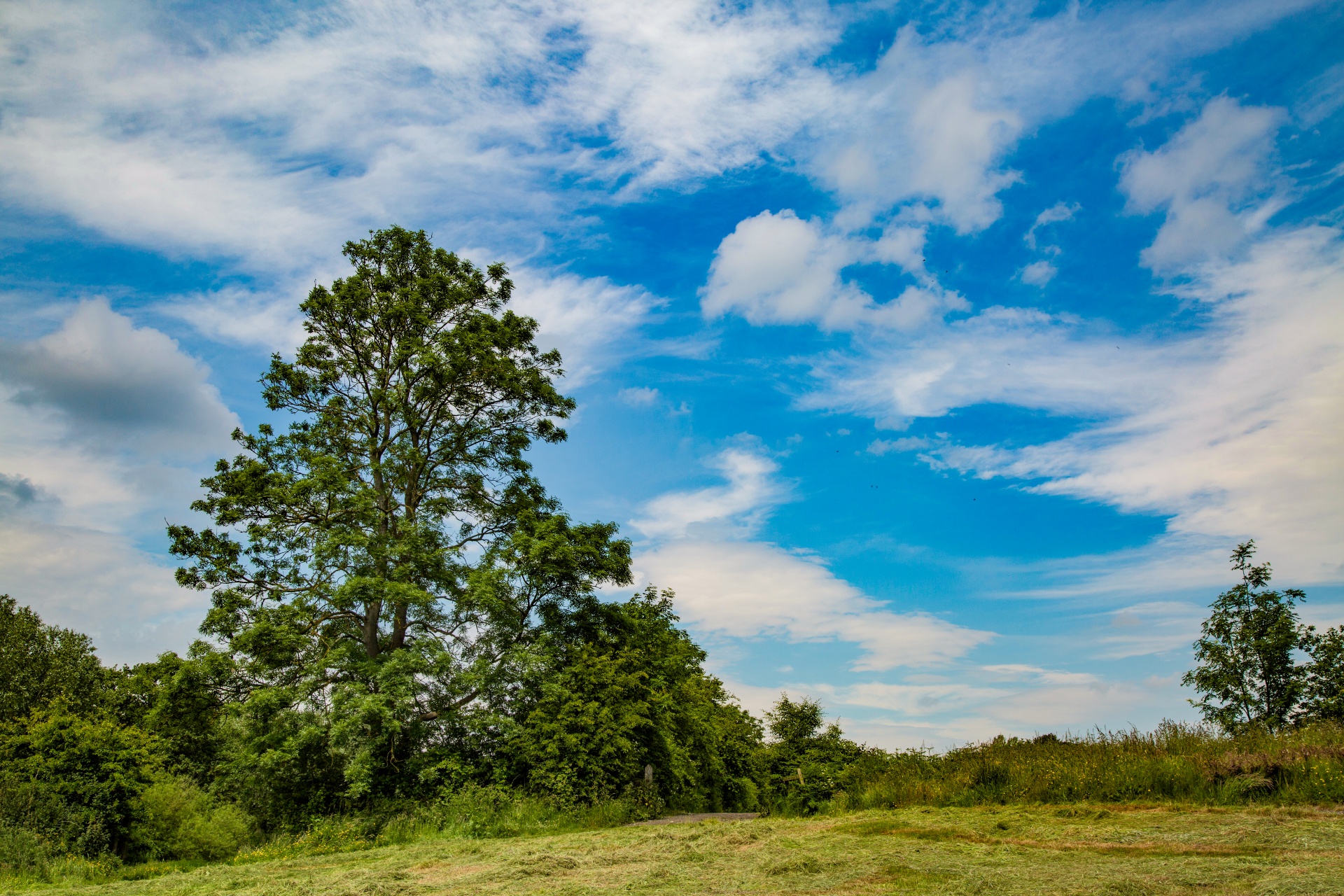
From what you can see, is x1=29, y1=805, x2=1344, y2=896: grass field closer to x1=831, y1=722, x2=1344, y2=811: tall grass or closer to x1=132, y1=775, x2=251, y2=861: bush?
x1=831, y1=722, x2=1344, y2=811: tall grass

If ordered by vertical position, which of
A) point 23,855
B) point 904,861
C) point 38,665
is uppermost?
point 38,665

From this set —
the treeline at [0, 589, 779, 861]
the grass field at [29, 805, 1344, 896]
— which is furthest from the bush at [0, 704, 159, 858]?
the grass field at [29, 805, 1344, 896]

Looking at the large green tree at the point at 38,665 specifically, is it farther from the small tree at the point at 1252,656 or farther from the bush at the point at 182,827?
the small tree at the point at 1252,656

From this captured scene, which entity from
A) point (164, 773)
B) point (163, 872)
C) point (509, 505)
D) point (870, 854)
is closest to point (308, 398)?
point (509, 505)

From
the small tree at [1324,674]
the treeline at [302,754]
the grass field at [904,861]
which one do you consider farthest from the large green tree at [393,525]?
the small tree at [1324,674]

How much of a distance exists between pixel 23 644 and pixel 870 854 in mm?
42060

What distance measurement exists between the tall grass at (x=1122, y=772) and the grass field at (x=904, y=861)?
836mm

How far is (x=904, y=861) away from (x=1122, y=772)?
5.30 m

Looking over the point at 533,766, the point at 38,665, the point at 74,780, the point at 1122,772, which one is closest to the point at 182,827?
the point at 74,780

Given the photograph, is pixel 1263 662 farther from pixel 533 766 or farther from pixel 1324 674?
pixel 533 766

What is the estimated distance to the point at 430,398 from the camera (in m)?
24.4

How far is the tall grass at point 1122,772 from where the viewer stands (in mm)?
9664

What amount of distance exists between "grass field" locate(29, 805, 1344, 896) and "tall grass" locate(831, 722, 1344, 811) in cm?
84

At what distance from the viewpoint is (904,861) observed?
7703mm
